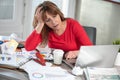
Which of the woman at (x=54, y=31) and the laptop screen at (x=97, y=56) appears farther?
the woman at (x=54, y=31)

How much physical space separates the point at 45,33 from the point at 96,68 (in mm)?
746

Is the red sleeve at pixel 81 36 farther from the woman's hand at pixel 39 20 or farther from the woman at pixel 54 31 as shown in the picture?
the woman's hand at pixel 39 20

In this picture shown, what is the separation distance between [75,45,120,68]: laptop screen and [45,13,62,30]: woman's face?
0.55 metres

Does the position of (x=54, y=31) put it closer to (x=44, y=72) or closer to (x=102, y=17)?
(x=44, y=72)

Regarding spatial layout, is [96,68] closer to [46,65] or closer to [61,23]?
[46,65]

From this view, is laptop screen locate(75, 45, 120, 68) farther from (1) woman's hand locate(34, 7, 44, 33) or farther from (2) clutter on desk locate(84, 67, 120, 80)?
(1) woman's hand locate(34, 7, 44, 33)

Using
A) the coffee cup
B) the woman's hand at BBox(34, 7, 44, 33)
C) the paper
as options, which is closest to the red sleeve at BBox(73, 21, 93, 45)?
the woman's hand at BBox(34, 7, 44, 33)

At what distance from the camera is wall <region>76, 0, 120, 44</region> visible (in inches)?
123

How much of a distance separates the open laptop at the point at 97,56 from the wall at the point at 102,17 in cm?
174

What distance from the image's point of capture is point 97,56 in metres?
1.42

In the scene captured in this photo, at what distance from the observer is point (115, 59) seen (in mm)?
1484

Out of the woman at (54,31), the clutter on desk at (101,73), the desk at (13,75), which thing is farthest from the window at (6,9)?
the clutter on desk at (101,73)

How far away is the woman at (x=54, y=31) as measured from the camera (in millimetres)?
1865

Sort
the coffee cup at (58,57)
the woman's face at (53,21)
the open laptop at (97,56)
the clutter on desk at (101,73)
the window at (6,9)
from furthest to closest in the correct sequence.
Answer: the window at (6,9) < the woman's face at (53,21) < the coffee cup at (58,57) < the open laptop at (97,56) < the clutter on desk at (101,73)
